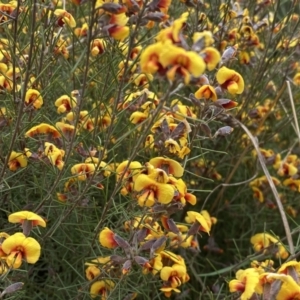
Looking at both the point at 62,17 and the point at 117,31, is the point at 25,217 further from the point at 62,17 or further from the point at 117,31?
the point at 62,17

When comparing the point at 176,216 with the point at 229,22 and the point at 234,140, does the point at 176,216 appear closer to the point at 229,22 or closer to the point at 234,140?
the point at 234,140

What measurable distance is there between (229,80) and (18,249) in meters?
0.71

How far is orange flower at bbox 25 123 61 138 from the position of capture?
1690 mm

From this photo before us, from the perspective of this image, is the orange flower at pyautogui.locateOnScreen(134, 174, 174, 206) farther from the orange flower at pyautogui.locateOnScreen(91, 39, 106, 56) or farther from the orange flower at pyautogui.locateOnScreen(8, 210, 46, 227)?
the orange flower at pyautogui.locateOnScreen(91, 39, 106, 56)

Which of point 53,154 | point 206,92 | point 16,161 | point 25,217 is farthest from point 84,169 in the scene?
point 206,92

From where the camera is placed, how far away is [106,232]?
5.09 ft

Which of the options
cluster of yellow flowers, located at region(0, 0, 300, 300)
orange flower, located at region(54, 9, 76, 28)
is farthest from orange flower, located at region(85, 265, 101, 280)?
orange flower, located at region(54, 9, 76, 28)

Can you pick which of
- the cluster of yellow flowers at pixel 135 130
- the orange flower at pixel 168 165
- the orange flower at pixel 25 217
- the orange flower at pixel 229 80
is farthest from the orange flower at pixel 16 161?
the orange flower at pixel 229 80

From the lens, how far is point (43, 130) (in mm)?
1712

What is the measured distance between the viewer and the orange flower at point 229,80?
1567mm

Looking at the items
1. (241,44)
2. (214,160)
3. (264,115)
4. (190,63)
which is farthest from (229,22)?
(190,63)

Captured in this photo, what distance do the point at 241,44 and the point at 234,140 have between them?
1.43ft

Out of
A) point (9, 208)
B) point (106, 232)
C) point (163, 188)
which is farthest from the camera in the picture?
point (9, 208)

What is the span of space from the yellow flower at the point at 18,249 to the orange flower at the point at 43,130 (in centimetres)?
38
